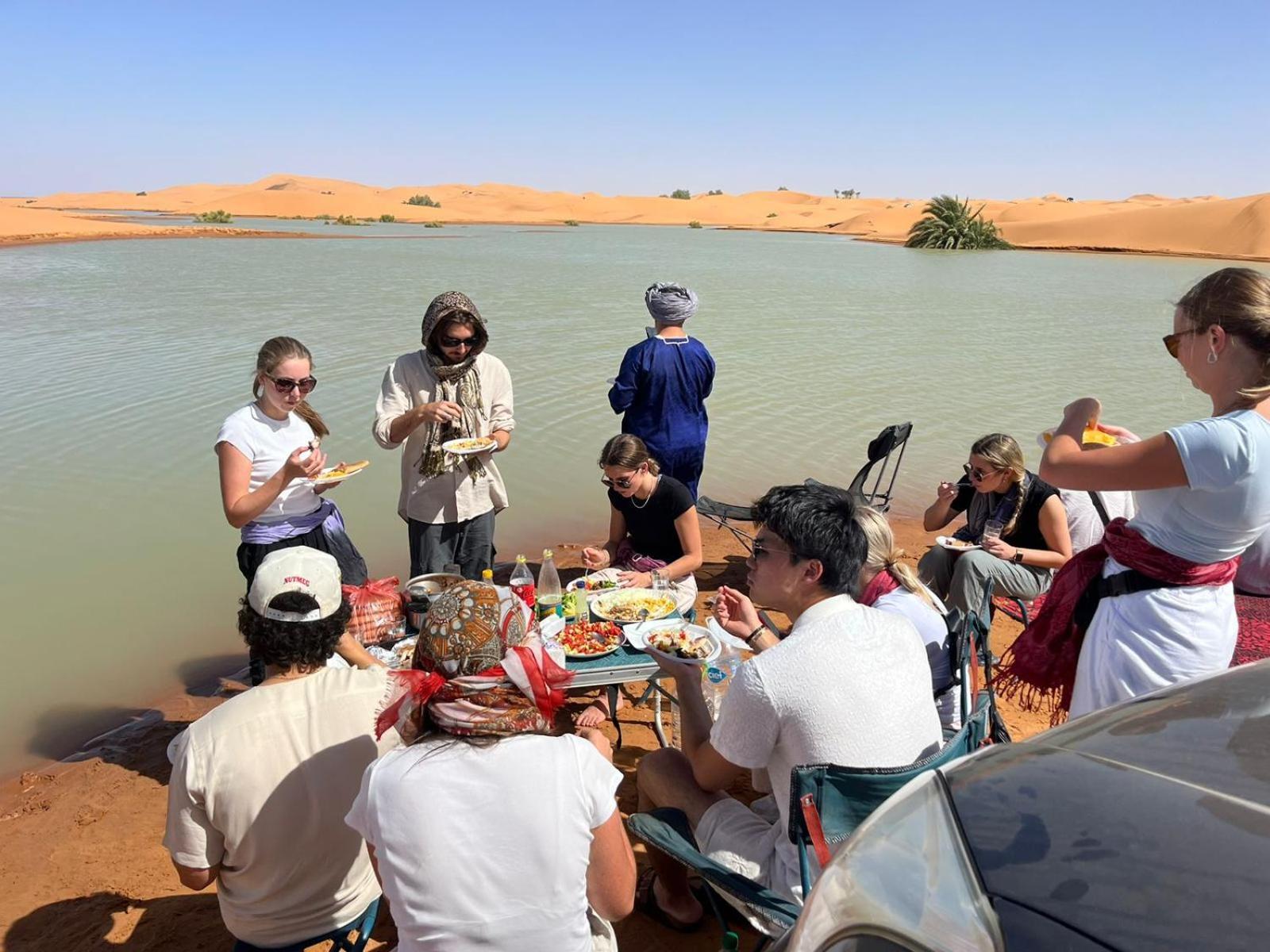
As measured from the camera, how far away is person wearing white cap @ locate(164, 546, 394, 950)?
7.07ft

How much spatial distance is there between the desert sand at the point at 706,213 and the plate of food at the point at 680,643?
37980mm

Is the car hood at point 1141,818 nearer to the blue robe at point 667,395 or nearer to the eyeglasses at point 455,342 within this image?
the eyeglasses at point 455,342

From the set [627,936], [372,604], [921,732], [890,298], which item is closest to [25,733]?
[372,604]

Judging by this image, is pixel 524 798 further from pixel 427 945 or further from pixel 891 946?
pixel 891 946

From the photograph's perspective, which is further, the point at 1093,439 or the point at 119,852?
the point at 119,852

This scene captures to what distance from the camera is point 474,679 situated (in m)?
1.85

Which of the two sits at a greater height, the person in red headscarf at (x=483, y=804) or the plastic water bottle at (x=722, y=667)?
the person in red headscarf at (x=483, y=804)

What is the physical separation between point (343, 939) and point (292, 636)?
884 mm

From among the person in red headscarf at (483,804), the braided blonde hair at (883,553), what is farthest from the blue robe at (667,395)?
the person in red headscarf at (483,804)

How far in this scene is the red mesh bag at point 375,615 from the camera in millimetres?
3459

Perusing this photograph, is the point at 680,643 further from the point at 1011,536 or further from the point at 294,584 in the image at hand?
the point at 1011,536

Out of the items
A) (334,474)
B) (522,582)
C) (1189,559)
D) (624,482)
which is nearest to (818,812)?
(1189,559)

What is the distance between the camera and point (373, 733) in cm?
230

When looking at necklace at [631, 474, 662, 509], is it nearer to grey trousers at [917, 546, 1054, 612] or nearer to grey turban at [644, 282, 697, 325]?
grey turban at [644, 282, 697, 325]
